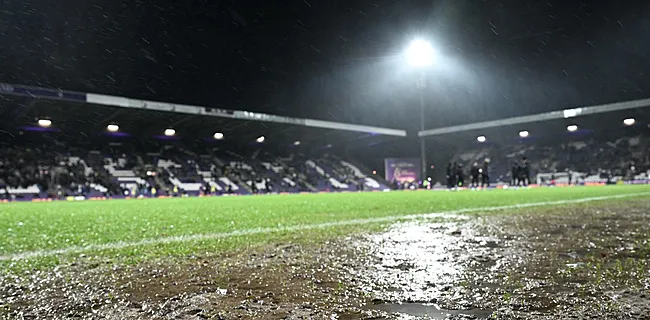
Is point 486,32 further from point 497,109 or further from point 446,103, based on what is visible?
point 446,103

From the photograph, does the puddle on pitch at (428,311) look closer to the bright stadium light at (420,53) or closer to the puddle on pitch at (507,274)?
the puddle on pitch at (507,274)

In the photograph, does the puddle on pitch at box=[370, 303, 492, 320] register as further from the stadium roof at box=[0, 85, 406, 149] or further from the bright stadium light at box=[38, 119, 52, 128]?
the bright stadium light at box=[38, 119, 52, 128]

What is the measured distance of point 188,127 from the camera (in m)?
28.1

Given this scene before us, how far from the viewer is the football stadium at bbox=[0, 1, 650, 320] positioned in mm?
1574

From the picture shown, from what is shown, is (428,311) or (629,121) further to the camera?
(629,121)

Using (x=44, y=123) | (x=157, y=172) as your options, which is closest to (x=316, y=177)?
(x=157, y=172)

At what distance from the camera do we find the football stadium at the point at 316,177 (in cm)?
157

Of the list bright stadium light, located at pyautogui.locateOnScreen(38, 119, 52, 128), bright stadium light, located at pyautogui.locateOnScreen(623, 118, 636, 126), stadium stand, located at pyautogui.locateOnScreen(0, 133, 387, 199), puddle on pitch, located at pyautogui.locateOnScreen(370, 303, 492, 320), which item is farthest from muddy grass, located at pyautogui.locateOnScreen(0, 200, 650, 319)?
bright stadium light, located at pyautogui.locateOnScreen(623, 118, 636, 126)

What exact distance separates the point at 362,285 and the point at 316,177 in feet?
109

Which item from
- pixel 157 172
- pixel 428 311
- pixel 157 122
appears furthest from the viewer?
pixel 157 172

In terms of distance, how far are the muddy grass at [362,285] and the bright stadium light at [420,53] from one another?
110ft

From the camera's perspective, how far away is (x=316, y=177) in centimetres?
3494

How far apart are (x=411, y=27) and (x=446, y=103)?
361 inches

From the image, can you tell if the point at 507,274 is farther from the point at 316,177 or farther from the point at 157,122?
the point at 316,177
